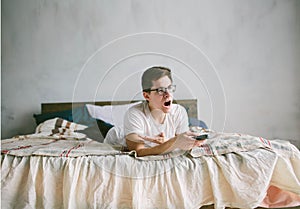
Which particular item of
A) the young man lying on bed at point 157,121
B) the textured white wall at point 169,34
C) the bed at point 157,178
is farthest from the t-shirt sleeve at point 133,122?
the textured white wall at point 169,34

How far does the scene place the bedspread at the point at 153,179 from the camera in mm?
1291

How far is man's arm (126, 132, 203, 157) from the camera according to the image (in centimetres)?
133

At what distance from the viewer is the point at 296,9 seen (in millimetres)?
2873

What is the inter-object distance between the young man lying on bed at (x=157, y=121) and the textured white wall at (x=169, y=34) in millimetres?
1563

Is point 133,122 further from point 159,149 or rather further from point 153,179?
point 153,179

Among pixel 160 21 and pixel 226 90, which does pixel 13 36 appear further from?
pixel 226 90

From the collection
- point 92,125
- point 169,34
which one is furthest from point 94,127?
point 169,34

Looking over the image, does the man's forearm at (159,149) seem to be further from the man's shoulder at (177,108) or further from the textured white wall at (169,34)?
the textured white wall at (169,34)

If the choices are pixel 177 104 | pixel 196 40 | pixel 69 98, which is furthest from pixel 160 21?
pixel 177 104

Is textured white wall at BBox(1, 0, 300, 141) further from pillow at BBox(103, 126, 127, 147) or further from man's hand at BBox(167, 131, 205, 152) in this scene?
man's hand at BBox(167, 131, 205, 152)

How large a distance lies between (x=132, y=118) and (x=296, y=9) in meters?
2.20

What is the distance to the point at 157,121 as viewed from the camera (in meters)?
1.42

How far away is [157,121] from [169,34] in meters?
1.62

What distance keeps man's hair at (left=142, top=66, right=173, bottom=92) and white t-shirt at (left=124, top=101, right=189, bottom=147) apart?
9 centimetres
